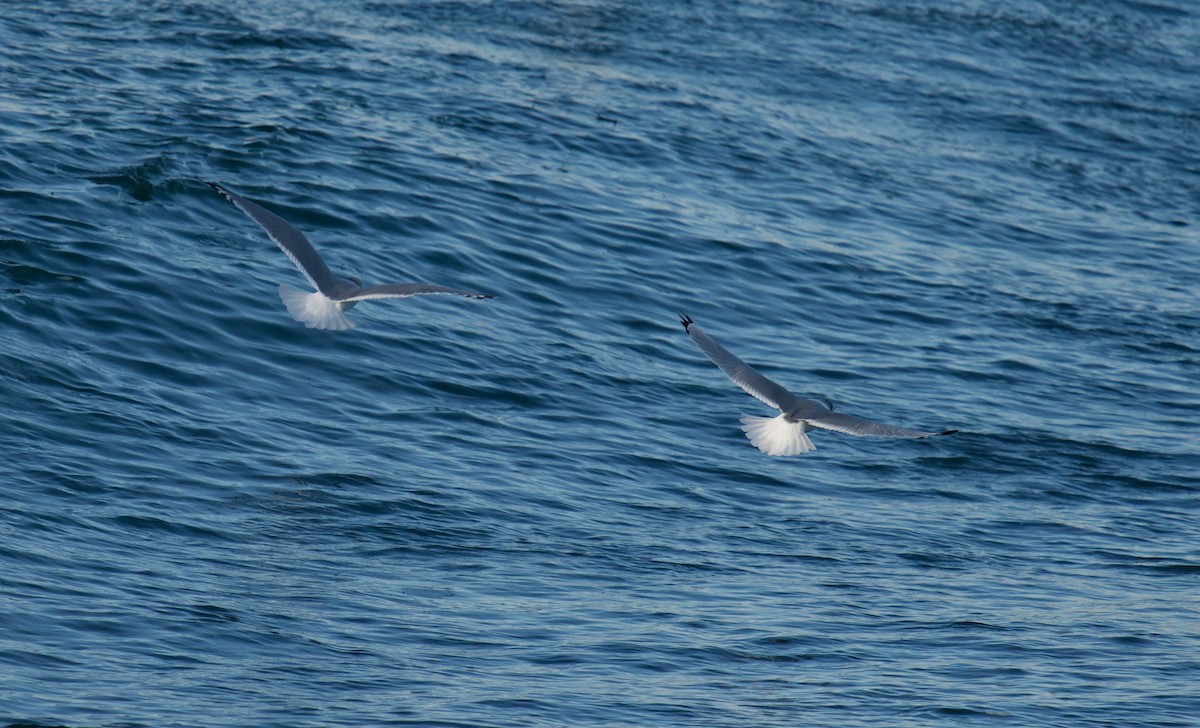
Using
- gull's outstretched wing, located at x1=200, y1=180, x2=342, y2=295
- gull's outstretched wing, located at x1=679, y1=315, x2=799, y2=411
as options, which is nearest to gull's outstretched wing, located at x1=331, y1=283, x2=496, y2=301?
gull's outstretched wing, located at x1=200, y1=180, x2=342, y2=295

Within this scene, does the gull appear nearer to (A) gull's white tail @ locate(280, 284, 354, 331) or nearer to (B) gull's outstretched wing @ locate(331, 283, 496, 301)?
(B) gull's outstretched wing @ locate(331, 283, 496, 301)

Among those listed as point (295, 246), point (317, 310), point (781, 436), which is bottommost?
point (781, 436)

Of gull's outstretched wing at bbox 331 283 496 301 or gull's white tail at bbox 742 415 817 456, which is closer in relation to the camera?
gull's outstretched wing at bbox 331 283 496 301

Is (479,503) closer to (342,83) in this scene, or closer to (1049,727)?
(1049,727)

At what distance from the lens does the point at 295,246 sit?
1234cm

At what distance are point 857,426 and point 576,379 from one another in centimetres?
526

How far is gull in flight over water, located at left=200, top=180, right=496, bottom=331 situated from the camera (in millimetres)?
11500

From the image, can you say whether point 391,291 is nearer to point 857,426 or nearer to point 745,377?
point 745,377

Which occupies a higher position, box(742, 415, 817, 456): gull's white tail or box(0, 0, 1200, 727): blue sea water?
box(742, 415, 817, 456): gull's white tail

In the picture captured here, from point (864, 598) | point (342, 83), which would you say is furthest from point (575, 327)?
point (342, 83)

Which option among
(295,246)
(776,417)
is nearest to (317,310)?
(295,246)

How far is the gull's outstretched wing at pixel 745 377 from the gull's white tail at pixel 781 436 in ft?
0.41

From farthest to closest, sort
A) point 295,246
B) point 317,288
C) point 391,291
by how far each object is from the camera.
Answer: point 295,246 → point 317,288 → point 391,291

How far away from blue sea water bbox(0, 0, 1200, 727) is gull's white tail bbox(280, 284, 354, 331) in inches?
52.4
